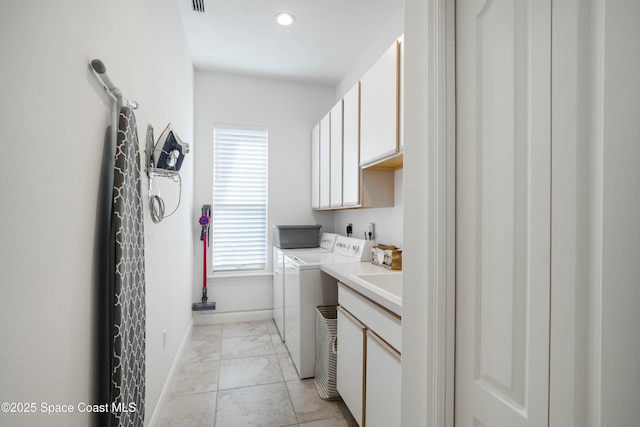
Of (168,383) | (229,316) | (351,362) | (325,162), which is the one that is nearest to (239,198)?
(325,162)

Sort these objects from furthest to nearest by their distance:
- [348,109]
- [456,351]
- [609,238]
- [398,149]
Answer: [348,109]
[398,149]
[456,351]
[609,238]

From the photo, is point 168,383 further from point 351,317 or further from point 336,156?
point 336,156

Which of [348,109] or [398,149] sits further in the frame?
[348,109]

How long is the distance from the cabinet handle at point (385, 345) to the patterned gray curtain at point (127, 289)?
0.99m

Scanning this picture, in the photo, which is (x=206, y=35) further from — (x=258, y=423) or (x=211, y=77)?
(x=258, y=423)

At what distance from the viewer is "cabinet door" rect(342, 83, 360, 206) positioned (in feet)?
7.66

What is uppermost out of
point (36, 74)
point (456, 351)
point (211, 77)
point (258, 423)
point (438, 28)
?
point (211, 77)

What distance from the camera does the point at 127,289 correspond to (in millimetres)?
1062

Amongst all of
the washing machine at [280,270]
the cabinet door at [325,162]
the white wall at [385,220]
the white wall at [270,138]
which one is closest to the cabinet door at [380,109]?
the white wall at [385,220]

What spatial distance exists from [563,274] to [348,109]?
2144 mm

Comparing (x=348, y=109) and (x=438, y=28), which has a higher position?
(x=348, y=109)

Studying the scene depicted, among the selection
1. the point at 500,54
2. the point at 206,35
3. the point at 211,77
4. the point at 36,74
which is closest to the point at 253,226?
the point at 211,77

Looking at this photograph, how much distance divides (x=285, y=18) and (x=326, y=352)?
2.60 m

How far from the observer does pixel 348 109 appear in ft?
8.23
